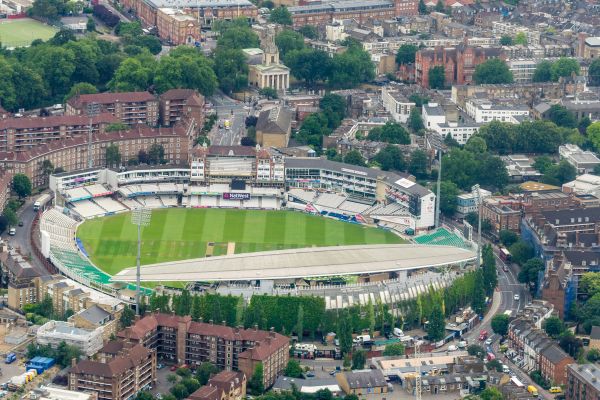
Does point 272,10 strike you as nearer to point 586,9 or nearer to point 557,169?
point 586,9

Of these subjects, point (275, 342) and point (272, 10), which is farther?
point (272, 10)

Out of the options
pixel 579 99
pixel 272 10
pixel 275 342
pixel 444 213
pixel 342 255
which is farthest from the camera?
pixel 272 10

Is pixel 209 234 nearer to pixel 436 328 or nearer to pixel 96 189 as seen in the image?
pixel 96 189

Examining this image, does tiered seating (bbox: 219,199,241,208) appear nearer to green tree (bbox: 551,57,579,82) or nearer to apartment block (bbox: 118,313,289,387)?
apartment block (bbox: 118,313,289,387)

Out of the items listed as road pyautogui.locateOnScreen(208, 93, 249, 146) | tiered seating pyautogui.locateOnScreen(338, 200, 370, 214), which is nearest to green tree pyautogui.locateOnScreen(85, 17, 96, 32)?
road pyautogui.locateOnScreen(208, 93, 249, 146)

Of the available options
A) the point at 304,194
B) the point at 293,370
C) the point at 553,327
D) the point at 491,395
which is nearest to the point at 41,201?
the point at 304,194

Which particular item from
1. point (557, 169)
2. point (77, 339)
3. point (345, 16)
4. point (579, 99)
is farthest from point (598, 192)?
point (345, 16)
